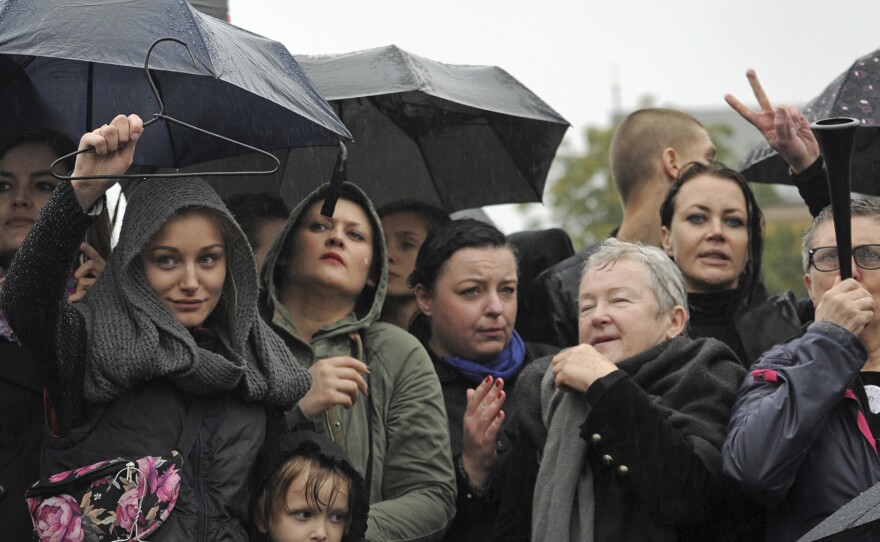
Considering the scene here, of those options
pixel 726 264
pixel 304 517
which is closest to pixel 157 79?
pixel 304 517

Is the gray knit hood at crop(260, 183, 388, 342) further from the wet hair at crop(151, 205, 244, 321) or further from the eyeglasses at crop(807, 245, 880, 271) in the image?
the eyeglasses at crop(807, 245, 880, 271)

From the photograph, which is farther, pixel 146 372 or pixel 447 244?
pixel 447 244

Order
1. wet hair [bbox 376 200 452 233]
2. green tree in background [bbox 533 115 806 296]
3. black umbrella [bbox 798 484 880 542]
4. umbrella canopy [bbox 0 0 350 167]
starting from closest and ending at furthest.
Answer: black umbrella [bbox 798 484 880 542] → umbrella canopy [bbox 0 0 350 167] → wet hair [bbox 376 200 452 233] → green tree in background [bbox 533 115 806 296]

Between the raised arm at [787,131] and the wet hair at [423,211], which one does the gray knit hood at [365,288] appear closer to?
the wet hair at [423,211]

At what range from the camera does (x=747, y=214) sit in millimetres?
5523

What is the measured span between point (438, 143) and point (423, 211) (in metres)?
0.32

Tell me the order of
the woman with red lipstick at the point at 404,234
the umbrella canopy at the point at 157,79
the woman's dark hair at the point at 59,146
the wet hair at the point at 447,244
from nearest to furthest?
the umbrella canopy at the point at 157,79 → the woman's dark hair at the point at 59,146 → the wet hair at the point at 447,244 → the woman with red lipstick at the point at 404,234

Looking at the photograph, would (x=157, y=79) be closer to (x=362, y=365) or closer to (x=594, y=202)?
(x=362, y=365)

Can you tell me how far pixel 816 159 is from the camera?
5098mm

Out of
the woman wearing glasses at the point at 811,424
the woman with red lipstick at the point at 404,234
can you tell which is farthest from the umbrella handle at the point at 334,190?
the woman wearing glasses at the point at 811,424

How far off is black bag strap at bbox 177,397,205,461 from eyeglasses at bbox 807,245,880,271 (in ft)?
6.64

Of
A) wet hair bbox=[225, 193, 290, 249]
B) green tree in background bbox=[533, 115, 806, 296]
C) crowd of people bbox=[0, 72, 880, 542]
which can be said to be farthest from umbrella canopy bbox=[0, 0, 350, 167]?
green tree in background bbox=[533, 115, 806, 296]

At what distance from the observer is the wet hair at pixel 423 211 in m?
6.16

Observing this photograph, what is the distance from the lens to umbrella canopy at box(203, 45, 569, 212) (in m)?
5.89
